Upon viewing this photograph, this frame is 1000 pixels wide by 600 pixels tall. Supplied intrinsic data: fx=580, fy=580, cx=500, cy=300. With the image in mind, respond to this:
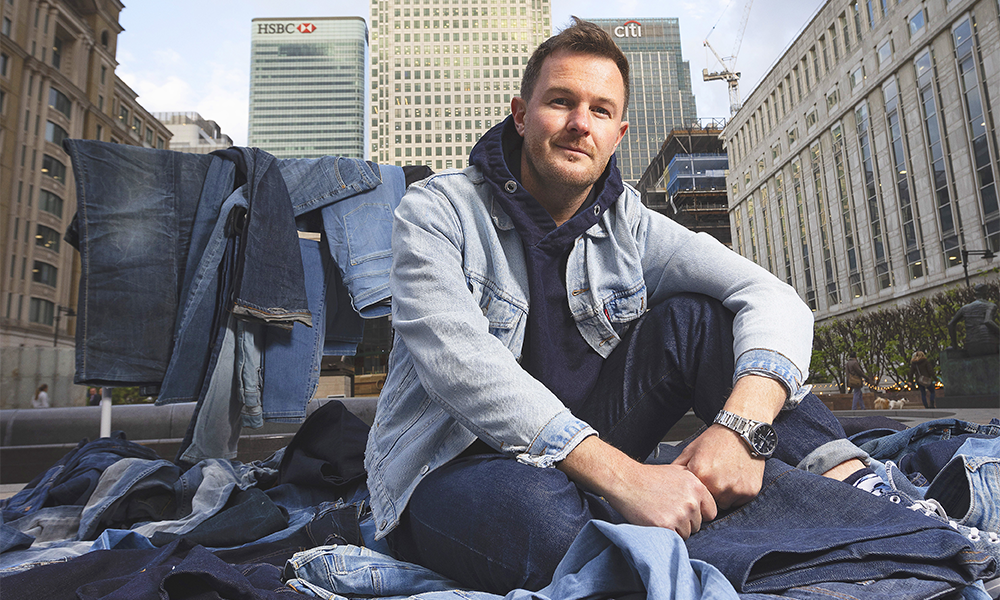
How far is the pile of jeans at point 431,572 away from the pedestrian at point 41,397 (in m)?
6.96

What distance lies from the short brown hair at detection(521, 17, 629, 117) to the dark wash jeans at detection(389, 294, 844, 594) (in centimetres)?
75

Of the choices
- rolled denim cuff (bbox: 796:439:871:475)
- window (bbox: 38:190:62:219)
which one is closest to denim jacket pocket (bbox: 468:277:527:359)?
rolled denim cuff (bbox: 796:439:871:475)

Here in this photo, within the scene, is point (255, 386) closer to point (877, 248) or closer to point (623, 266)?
point (623, 266)

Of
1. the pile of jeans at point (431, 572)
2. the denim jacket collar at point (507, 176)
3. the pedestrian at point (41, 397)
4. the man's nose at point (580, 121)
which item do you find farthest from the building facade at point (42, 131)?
the man's nose at point (580, 121)

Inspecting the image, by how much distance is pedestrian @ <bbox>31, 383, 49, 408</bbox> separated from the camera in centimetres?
774

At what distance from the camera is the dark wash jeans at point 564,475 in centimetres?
114

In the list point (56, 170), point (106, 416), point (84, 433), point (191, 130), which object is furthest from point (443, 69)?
point (106, 416)

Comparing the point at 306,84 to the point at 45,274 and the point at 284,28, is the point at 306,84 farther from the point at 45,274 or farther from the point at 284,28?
the point at 45,274

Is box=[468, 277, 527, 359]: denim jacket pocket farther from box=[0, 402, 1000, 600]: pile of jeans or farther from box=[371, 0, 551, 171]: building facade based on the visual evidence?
box=[371, 0, 551, 171]: building facade

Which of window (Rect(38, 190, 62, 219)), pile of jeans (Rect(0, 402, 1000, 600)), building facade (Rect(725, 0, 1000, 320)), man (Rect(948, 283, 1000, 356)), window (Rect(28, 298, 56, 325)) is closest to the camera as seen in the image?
pile of jeans (Rect(0, 402, 1000, 600))

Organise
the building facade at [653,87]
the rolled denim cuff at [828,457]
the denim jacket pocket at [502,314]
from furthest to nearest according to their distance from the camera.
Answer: the building facade at [653,87] < the denim jacket pocket at [502,314] < the rolled denim cuff at [828,457]

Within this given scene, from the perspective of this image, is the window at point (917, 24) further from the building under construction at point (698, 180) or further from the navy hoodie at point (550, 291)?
the navy hoodie at point (550, 291)

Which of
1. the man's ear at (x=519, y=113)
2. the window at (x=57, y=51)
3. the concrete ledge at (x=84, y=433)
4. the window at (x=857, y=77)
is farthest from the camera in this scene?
the window at (x=857, y=77)

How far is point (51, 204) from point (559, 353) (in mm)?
14890
